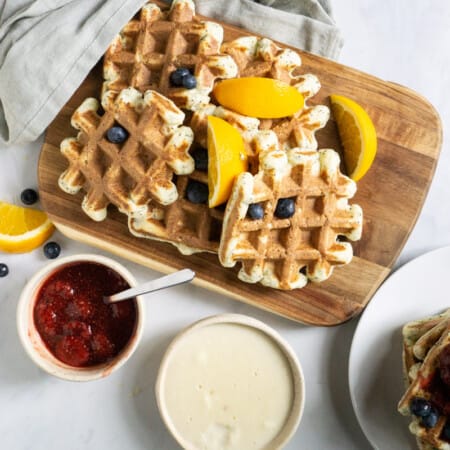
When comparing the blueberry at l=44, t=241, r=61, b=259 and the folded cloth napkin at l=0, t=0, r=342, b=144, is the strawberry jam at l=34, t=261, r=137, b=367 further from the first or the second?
the folded cloth napkin at l=0, t=0, r=342, b=144

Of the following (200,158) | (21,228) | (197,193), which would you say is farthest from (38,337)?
(200,158)

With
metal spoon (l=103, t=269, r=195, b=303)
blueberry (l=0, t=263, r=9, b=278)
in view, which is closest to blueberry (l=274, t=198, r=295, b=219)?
metal spoon (l=103, t=269, r=195, b=303)

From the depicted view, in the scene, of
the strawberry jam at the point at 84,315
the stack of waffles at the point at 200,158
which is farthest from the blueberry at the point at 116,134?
the strawberry jam at the point at 84,315

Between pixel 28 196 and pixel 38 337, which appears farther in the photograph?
pixel 28 196

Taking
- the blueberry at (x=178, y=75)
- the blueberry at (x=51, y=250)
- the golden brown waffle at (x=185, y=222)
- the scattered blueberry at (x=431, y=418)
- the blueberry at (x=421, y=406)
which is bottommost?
the blueberry at (x=51, y=250)

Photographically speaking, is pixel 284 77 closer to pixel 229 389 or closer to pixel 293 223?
pixel 293 223

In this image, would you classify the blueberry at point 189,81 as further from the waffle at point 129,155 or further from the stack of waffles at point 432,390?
the stack of waffles at point 432,390

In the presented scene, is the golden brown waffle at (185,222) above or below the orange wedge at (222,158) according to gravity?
below
